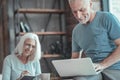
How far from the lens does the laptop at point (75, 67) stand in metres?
1.72

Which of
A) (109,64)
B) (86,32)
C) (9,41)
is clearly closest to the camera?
(109,64)

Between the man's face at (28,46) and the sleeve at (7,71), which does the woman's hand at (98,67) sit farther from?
the man's face at (28,46)

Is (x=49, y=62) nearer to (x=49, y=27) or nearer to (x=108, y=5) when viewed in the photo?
(x=49, y=27)

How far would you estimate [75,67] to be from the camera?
1.78 meters

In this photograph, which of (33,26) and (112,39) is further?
(33,26)

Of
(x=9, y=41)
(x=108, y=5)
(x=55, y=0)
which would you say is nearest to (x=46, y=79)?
(x=108, y=5)

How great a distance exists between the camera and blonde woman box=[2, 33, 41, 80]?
3.00m

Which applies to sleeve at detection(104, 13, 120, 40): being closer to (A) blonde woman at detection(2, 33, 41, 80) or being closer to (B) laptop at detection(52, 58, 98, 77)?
(B) laptop at detection(52, 58, 98, 77)

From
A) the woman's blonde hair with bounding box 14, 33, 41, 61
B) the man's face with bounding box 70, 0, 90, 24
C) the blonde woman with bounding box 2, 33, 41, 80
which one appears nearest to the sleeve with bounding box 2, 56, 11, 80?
the blonde woman with bounding box 2, 33, 41, 80

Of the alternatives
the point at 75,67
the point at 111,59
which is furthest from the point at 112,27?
the point at 75,67

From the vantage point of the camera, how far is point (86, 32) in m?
1.98

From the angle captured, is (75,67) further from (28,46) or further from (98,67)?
(28,46)

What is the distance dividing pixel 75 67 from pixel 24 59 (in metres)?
1.45

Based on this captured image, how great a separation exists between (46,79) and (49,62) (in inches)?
114
